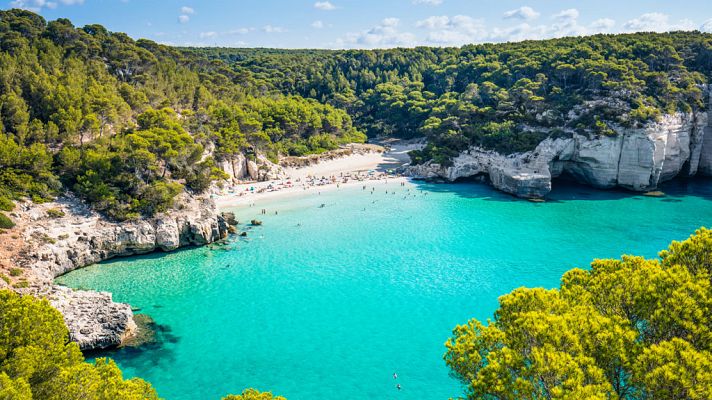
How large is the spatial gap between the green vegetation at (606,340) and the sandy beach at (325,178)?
121 feet

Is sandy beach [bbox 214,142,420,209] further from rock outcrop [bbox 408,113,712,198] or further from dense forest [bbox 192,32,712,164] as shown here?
rock outcrop [bbox 408,113,712,198]

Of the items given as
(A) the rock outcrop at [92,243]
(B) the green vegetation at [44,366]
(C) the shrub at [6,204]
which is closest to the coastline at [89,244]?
(A) the rock outcrop at [92,243]

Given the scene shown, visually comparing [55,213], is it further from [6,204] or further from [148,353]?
[148,353]

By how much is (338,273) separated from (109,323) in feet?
45.5

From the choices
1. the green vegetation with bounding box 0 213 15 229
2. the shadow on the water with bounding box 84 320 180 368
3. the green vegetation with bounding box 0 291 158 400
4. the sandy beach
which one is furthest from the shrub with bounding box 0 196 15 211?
the green vegetation with bounding box 0 291 158 400

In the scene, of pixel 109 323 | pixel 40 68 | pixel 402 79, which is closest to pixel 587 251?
pixel 109 323

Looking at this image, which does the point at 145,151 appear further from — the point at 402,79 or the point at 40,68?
the point at 402,79

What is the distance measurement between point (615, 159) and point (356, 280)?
35018mm

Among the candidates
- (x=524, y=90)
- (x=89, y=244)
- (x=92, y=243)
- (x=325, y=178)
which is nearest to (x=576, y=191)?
(x=524, y=90)

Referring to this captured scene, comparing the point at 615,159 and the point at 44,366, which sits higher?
the point at 615,159

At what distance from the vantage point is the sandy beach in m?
48.3

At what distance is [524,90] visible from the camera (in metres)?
57.3

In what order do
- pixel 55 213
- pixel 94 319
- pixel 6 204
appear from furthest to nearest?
1. pixel 55 213
2. pixel 6 204
3. pixel 94 319

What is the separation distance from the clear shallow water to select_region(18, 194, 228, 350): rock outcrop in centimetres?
107
